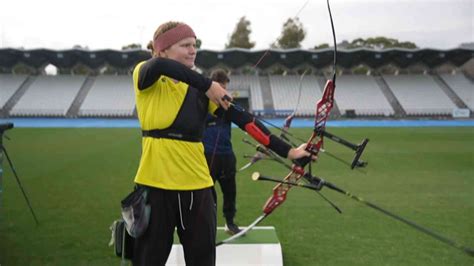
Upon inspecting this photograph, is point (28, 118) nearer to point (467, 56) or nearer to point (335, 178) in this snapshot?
point (335, 178)

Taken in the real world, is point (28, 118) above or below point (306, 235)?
below

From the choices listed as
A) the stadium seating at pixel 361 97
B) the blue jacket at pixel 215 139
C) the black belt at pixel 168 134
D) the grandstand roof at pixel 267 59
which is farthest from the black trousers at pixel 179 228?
the stadium seating at pixel 361 97

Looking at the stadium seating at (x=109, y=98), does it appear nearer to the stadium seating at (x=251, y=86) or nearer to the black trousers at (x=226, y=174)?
the stadium seating at (x=251, y=86)

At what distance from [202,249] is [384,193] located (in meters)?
6.64

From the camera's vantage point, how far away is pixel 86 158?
12.2 metres

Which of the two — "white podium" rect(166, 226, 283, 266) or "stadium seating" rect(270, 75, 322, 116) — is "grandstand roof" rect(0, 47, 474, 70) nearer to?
"stadium seating" rect(270, 75, 322, 116)

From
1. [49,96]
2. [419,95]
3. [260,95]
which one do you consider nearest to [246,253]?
[260,95]

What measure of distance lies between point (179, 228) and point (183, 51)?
100 centimetres

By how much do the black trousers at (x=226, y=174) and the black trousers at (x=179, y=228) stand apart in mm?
2528

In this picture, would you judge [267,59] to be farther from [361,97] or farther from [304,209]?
[304,209]

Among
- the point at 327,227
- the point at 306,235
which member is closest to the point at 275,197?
the point at 306,235

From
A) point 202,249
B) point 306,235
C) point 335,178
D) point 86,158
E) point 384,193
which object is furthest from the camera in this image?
point 86,158

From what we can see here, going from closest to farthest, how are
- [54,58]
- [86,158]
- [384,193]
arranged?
[384,193] → [86,158] → [54,58]

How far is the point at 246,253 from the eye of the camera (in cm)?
430
